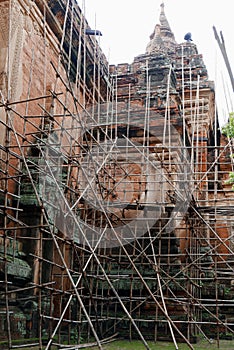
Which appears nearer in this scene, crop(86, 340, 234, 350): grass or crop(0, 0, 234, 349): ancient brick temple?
crop(0, 0, 234, 349): ancient brick temple

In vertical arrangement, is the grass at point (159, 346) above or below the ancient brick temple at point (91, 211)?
below

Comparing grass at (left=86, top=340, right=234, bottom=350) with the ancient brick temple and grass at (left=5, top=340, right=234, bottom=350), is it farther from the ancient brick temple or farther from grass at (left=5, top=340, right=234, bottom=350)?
the ancient brick temple

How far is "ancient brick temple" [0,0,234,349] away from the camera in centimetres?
465

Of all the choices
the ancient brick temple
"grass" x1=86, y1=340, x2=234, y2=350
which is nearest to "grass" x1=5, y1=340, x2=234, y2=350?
"grass" x1=86, y1=340, x2=234, y2=350

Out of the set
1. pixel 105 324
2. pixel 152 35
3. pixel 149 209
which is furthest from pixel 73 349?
pixel 152 35

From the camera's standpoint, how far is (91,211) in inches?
271

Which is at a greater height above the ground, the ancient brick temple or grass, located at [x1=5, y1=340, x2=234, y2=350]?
the ancient brick temple

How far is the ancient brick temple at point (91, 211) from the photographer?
4.65 meters

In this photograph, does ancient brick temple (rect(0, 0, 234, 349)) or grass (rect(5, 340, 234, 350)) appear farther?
grass (rect(5, 340, 234, 350))

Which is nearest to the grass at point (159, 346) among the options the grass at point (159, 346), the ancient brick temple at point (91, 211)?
the grass at point (159, 346)

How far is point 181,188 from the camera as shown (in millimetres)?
7078

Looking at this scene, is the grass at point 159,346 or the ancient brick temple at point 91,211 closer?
the ancient brick temple at point 91,211

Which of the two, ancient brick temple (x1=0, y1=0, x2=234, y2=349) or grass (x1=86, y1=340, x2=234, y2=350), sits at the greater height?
ancient brick temple (x1=0, y1=0, x2=234, y2=349)

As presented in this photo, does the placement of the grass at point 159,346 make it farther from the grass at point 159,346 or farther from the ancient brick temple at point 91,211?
the ancient brick temple at point 91,211
